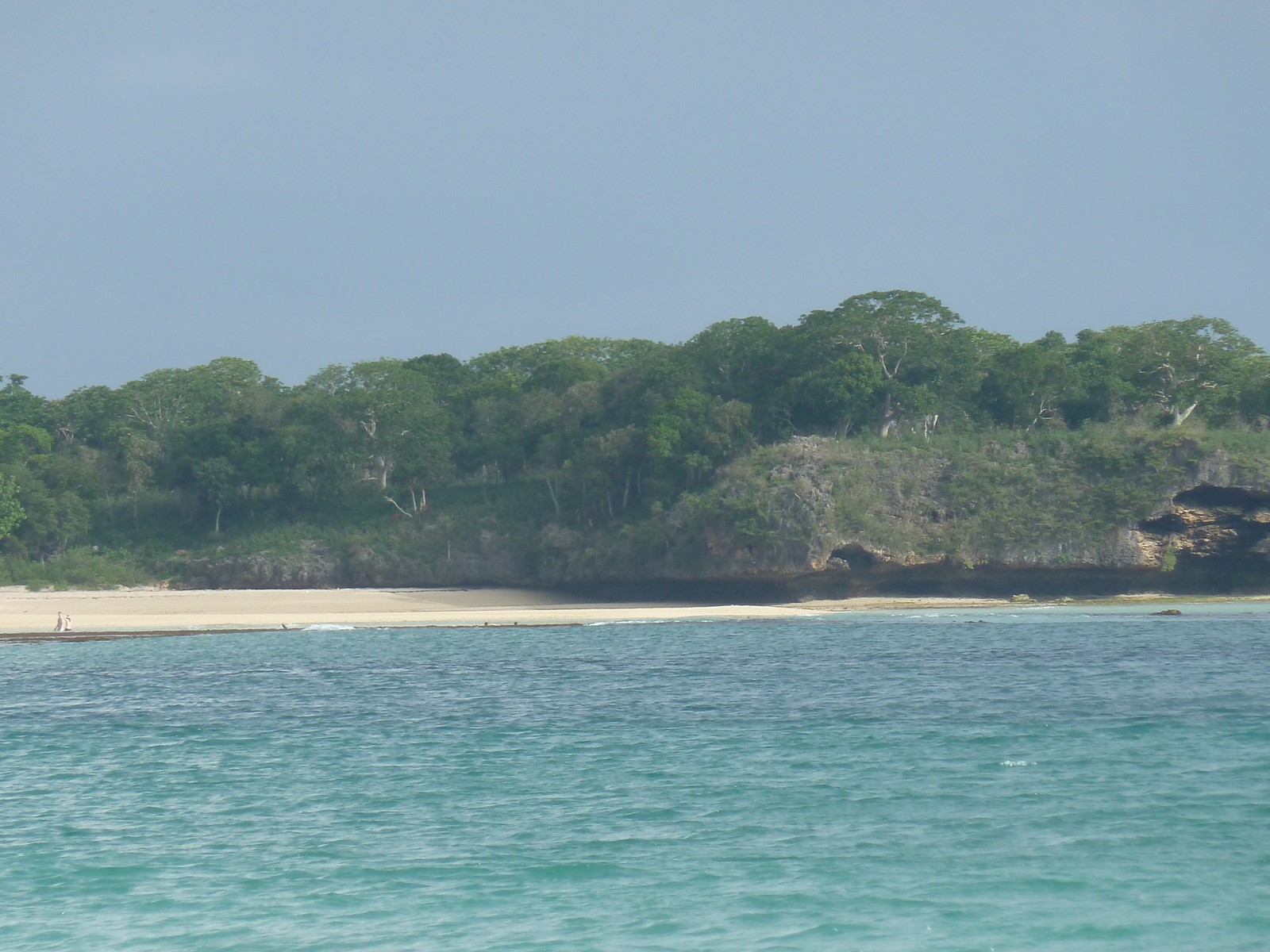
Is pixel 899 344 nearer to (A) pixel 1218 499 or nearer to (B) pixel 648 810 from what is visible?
(A) pixel 1218 499

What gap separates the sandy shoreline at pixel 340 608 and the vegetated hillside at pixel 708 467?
2656 mm

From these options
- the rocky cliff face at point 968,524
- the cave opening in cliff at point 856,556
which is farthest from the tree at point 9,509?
the cave opening in cliff at point 856,556

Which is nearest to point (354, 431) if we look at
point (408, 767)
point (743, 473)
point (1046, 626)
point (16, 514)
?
point (16, 514)

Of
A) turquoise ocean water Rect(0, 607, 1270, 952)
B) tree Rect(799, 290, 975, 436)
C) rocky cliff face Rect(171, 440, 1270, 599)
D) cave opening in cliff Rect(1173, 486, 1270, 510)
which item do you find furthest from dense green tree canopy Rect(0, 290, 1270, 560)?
turquoise ocean water Rect(0, 607, 1270, 952)

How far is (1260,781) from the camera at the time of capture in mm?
13773

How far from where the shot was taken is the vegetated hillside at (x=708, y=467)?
48281 millimetres

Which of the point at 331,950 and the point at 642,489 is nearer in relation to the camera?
the point at 331,950

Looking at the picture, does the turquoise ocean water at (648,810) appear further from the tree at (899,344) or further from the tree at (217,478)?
the tree at (217,478)

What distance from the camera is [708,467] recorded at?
178 ft

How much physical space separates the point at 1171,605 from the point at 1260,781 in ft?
113

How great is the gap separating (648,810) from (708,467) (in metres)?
41.6

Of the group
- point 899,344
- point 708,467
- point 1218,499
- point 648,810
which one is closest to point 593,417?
point 708,467

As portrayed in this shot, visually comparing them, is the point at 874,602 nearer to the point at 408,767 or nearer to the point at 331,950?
the point at 408,767

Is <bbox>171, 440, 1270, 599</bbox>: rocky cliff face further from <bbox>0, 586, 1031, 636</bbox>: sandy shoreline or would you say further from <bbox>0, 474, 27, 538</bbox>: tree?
<bbox>0, 474, 27, 538</bbox>: tree
